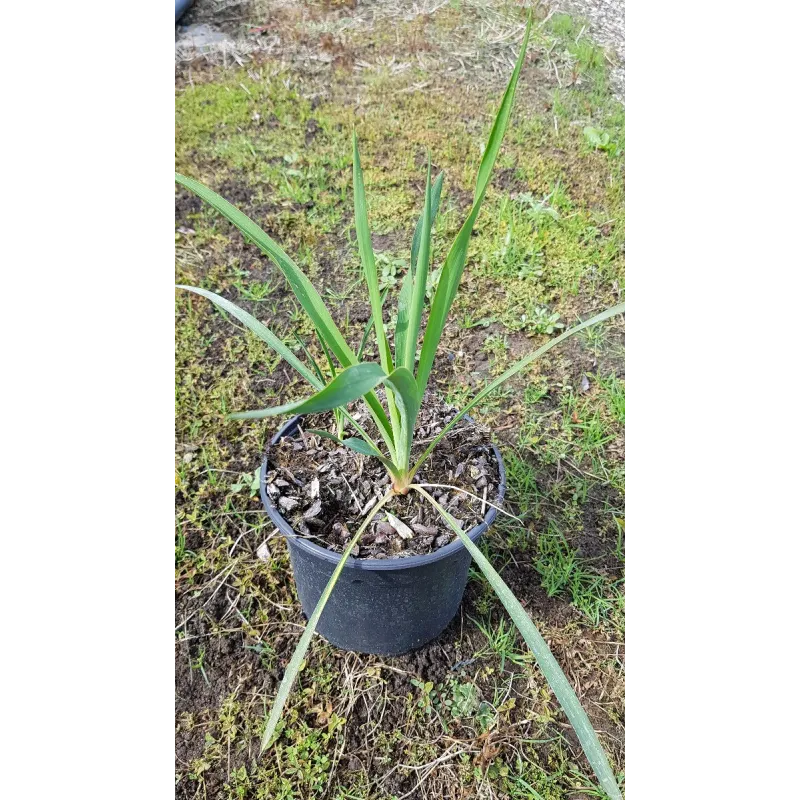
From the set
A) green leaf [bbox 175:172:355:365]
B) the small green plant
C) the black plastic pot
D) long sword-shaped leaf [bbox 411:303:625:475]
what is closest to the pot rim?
the black plastic pot

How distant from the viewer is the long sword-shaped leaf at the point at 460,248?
70cm

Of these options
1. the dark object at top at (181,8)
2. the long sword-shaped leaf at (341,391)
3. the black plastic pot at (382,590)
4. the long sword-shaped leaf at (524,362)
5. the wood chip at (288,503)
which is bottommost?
the black plastic pot at (382,590)

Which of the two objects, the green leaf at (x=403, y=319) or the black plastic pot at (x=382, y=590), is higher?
the green leaf at (x=403, y=319)

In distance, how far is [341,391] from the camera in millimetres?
513

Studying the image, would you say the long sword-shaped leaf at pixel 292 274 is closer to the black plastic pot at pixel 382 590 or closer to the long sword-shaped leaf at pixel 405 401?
the long sword-shaped leaf at pixel 405 401

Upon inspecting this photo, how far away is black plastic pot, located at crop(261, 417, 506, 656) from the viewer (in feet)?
2.93

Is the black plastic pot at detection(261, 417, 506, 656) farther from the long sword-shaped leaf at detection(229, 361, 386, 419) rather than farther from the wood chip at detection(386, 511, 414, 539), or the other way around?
the long sword-shaped leaf at detection(229, 361, 386, 419)

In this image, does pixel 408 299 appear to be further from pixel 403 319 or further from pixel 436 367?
pixel 436 367

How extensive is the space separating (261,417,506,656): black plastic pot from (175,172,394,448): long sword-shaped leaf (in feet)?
0.73

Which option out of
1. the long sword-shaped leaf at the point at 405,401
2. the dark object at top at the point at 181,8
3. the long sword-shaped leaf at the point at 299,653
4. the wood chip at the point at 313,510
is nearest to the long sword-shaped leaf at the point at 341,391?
the long sword-shaped leaf at the point at 405,401

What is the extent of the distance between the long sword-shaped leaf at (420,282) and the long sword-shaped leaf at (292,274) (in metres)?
0.08

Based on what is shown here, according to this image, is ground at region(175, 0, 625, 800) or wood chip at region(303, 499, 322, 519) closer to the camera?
wood chip at region(303, 499, 322, 519)

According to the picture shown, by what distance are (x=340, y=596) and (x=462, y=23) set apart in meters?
2.68

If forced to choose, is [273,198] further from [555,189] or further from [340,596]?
[340,596]
